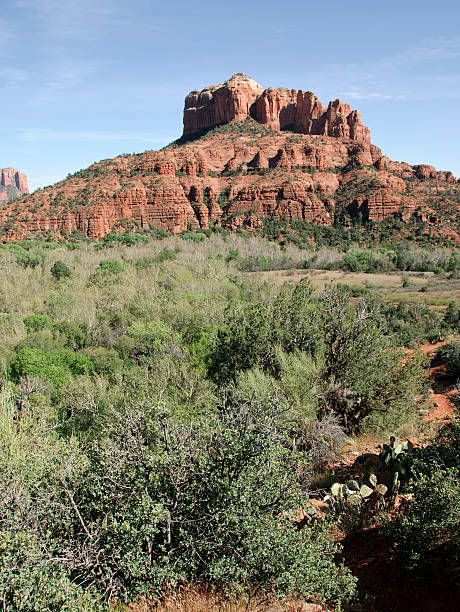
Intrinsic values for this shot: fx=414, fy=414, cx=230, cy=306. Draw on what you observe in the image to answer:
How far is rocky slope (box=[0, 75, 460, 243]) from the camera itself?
3105 inches

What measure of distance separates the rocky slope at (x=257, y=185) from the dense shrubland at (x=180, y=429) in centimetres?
5145

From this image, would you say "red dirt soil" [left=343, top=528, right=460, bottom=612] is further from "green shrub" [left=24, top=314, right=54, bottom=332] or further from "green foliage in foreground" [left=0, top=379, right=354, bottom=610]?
"green shrub" [left=24, top=314, right=54, bottom=332]

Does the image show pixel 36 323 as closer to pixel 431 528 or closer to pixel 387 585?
pixel 387 585

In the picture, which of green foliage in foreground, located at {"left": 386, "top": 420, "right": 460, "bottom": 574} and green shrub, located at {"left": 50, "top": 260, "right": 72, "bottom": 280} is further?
green shrub, located at {"left": 50, "top": 260, "right": 72, "bottom": 280}

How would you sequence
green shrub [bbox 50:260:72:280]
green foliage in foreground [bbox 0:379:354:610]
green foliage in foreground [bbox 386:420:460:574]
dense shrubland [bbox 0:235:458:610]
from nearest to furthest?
green foliage in foreground [bbox 0:379:354:610] < dense shrubland [bbox 0:235:458:610] < green foliage in foreground [bbox 386:420:460:574] < green shrub [bbox 50:260:72:280]

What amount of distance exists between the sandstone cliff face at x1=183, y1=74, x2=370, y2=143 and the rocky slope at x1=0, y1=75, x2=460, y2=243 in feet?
0.96

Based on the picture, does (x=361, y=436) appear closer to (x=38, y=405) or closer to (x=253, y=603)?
(x=253, y=603)

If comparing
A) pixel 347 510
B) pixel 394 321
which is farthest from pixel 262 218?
pixel 347 510

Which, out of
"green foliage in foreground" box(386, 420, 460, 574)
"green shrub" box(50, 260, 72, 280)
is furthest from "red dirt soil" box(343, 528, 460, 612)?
"green shrub" box(50, 260, 72, 280)

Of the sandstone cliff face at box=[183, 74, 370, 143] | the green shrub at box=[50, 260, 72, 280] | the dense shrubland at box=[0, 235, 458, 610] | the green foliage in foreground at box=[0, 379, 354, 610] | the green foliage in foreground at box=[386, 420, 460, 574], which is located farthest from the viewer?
the sandstone cliff face at box=[183, 74, 370, 143]

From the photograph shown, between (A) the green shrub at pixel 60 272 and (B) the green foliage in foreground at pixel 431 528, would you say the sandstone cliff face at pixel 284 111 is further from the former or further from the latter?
(B) the green foliage in foreground at pixel 431 528

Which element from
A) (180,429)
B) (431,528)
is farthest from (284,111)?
(431,528)

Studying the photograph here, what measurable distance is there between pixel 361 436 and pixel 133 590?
383 inches

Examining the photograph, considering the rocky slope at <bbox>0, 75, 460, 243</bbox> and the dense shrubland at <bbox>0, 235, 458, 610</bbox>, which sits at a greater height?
the rocky slope at <bbox>0, 75, 460, 243</bbox>
